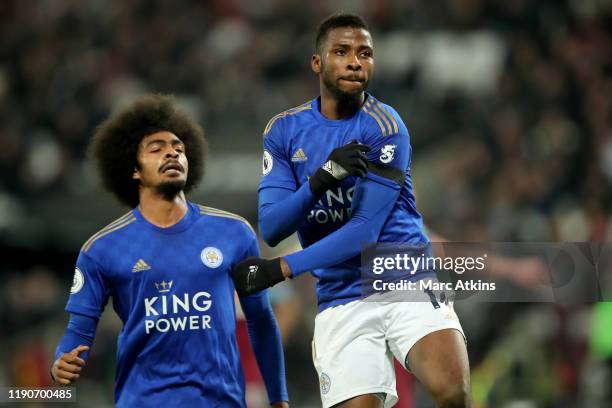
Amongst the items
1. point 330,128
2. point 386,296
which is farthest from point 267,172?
point 386,296

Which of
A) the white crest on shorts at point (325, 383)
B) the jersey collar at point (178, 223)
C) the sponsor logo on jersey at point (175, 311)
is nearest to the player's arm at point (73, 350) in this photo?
the sponsor logo on jersey at point (175, 311)

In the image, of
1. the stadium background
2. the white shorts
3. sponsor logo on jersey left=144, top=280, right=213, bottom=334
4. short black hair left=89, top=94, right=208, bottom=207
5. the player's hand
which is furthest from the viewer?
the stadium background

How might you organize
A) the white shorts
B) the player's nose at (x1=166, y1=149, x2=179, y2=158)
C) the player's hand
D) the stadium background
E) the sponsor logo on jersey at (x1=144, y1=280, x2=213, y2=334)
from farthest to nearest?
1. the stadium background
2. the player's nose at (x1=166, y1=149, x2=179, y2=158)
3. the white shorts
4. the sponsor logo on jersey at (x1=144, y1=280, x2=213, y2=334)
5. the player's hand

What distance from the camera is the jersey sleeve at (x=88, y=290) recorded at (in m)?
4.59

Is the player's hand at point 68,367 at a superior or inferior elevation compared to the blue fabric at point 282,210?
inferior

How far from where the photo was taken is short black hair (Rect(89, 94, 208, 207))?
504 cm

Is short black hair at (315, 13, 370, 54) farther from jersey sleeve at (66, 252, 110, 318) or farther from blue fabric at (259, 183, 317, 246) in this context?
jersey sleeve at (66, 252, 110, 318)

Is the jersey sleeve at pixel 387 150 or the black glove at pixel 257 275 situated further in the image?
the jersey sleeve at pixel 387 150

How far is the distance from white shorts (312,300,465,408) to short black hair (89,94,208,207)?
100 cm

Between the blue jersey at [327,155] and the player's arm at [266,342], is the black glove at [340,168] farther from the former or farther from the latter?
the player's arm at [266,342]

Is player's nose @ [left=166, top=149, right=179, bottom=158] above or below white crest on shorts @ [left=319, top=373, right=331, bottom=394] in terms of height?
above

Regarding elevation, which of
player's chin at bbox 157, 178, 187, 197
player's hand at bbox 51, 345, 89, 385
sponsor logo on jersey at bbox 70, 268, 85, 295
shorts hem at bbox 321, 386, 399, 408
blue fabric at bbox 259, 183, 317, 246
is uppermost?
player's chin at bbox 157, 178, 187, 197

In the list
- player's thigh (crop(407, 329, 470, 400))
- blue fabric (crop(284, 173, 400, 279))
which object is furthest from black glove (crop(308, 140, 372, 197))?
player's thigh (crop(407, 329, 470, 400))

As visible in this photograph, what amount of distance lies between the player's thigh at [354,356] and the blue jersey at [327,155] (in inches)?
3.4
